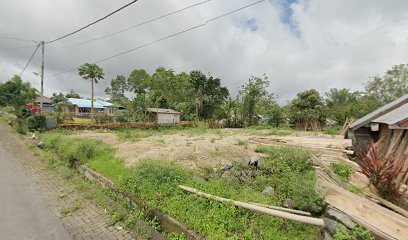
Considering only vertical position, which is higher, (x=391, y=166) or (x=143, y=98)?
(x=143, y=98)

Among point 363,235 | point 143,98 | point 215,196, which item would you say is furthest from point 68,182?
point 143,98

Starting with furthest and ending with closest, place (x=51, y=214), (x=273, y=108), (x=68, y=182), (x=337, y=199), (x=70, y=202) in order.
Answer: (x=273, y=108) → (x=68, y=182) → (x=70, y=202) → (x=51, y=214) → (x=337, y=199)

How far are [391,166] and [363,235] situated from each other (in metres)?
2.12

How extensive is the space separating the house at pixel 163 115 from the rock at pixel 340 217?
2559cm

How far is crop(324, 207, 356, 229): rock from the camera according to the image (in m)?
3.17

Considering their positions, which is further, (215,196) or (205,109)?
(205,109)

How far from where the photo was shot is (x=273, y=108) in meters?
28.4

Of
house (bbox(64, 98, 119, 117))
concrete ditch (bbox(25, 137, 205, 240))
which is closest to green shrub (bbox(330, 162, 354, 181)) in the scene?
concrete ditch (bbox(25, 137, 205, 240))

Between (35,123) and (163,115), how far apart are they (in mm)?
15596

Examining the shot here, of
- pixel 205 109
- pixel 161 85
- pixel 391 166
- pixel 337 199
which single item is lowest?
pixel 337 199

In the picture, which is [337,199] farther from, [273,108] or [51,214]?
[273,108]

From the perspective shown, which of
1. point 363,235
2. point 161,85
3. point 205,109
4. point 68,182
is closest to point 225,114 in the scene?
point 205,109

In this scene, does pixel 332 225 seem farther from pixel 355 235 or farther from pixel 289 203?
pixel 289 203

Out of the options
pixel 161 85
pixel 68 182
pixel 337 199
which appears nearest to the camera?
pixel 337 199
